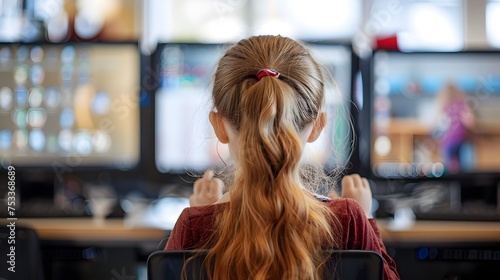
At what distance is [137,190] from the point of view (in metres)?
2.29

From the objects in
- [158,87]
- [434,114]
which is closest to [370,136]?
[434,114]

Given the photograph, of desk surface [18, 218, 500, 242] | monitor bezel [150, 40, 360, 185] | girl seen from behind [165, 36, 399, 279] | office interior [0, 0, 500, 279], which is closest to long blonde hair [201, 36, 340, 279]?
girl seen from behind [165, 36, 399, 279]

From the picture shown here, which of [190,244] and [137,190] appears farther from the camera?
[137,190]

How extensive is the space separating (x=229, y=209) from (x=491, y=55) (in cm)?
138

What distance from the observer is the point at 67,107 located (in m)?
2.11

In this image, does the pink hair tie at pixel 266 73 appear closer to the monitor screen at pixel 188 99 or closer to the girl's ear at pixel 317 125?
the girl's ear at pixel 317 125

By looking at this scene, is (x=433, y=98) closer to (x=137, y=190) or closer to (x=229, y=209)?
(x=137, y=190)

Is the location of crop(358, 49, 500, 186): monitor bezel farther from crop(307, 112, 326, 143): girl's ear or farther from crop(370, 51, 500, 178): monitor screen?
crop(307, 112, 326, 143): girl's ear

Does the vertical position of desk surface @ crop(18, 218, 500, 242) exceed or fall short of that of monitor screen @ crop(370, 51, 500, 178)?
it falls short

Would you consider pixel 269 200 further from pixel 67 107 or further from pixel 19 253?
pixel 67 107

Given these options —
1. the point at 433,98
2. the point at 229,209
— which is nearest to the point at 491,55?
the point at 433,98

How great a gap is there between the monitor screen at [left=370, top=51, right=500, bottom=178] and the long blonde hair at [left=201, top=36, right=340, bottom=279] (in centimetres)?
108

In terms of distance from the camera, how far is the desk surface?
1798 millimetres

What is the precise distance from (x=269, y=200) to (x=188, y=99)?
115 centimetres
